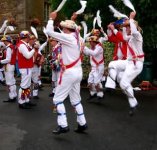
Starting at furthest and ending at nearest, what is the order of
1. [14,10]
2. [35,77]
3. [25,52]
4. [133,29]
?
[14,10] → [35,77] → [25,52] → [133,29]

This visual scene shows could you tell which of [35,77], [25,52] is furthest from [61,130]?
[35,77]

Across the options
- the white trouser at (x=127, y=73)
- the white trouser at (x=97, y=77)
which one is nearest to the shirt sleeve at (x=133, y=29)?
the white trouser at (x=127, y=73)

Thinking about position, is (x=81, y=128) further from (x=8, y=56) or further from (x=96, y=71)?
(x=8, y=56)

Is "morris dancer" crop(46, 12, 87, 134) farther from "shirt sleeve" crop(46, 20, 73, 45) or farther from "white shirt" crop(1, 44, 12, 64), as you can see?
"white shirt" crop(1, 44, 12, 64)

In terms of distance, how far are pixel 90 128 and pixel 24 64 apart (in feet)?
9.26

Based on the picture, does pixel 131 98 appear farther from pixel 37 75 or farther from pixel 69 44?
pixel 37 75

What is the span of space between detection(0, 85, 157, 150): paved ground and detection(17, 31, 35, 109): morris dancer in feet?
1.08

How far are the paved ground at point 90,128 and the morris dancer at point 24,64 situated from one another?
0.33 metres

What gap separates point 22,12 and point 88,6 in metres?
12.9

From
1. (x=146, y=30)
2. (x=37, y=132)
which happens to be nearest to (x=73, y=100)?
(x=37, y=132)

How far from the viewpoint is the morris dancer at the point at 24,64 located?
10.0m

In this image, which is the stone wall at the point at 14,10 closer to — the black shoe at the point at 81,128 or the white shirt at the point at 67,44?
the black shoe at the point at 81,128

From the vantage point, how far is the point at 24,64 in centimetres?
1028

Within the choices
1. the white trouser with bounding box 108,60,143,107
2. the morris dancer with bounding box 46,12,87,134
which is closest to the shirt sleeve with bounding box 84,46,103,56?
the white trouser with bounding box 108,60,143,107
